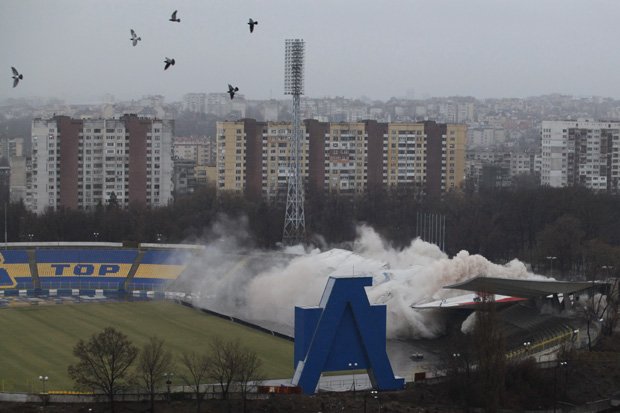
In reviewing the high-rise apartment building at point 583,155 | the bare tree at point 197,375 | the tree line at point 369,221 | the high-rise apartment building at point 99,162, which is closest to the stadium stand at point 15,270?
the tree line at point 369,221

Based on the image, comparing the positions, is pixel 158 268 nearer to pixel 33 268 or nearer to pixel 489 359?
pixel 33 268

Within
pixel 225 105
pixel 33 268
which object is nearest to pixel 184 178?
pixel 33 268

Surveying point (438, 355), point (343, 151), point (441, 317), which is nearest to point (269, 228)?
point (343, 151)

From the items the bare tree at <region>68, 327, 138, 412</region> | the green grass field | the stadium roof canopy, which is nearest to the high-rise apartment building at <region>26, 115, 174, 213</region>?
the green grass field

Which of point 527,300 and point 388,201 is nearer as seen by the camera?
point 527,300

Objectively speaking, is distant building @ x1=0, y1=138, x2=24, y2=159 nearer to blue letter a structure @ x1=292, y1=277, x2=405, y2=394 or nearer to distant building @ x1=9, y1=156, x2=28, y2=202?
distant building @ x1=9, y1=156, x2=28, y2=202

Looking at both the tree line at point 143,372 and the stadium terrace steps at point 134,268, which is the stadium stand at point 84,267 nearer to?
the stadium terrace steps at point 134,268

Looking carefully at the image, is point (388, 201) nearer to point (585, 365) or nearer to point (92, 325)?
point (92, 325)
